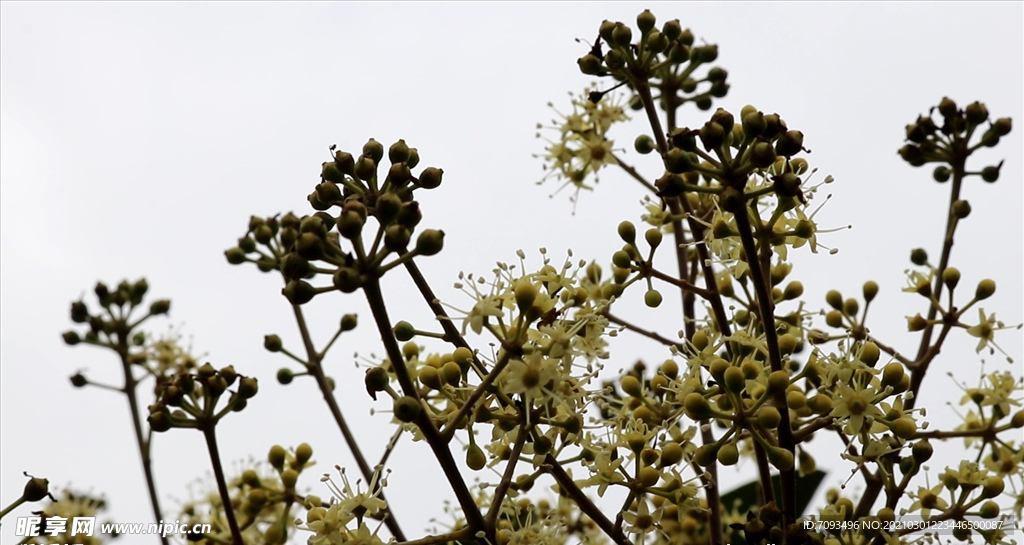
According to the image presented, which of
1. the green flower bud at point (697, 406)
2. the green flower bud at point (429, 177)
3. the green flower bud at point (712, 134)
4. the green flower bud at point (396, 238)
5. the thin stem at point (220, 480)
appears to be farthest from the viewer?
the thin stem at point (220, 480)

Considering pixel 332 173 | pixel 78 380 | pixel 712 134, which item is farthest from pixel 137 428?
pixel 712 134

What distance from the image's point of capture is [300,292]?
1.93m

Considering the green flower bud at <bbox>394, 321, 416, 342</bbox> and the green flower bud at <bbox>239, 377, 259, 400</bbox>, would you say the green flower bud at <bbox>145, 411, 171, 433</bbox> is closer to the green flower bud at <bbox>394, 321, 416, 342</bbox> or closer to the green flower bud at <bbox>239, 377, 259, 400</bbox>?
the green flower bud at <bbox>239, 377, 259, 400</bbox>

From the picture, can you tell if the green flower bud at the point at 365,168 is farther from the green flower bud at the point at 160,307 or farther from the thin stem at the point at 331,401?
the green flower bud at the point at 160,307

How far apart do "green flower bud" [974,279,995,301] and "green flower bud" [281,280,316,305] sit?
2.07 meters

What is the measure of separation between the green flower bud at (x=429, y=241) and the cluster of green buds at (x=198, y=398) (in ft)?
3.53

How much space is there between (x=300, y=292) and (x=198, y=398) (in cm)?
109

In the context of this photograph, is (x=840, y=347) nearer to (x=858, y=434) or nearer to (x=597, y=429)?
(x=858, y=434)

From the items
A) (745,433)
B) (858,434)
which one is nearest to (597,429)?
(745,433)

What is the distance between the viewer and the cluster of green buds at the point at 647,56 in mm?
2918

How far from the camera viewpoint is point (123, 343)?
434cm

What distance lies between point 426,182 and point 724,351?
0.94 meters

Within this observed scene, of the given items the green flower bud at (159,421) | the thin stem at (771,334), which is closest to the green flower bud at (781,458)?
the thin stem at (771,334)

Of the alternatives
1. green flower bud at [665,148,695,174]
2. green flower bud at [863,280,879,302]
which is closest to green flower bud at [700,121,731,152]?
green flower bud at [665,148,695,174]
